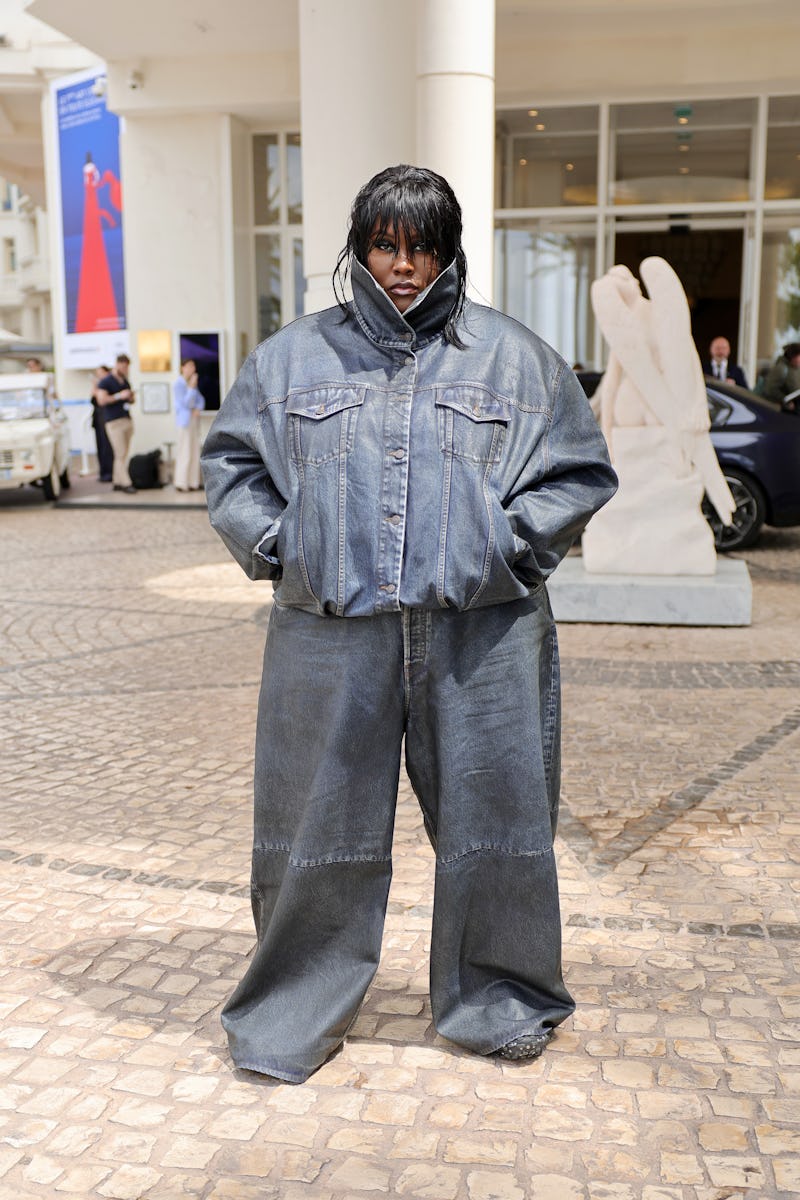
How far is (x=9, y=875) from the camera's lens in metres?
4.13

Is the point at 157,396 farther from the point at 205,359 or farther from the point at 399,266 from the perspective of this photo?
the point at 399,266

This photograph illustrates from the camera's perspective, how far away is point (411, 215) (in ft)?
8.48

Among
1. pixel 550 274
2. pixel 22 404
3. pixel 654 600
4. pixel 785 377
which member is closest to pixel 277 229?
→ pixel 550 274

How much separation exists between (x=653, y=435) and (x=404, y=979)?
5.83m

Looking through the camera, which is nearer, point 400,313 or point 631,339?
point 400,313

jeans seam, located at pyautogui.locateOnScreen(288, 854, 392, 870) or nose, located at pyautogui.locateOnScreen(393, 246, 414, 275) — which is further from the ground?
nose, located at pyautogui.locateOnScreen(393, 246, 414, 275)

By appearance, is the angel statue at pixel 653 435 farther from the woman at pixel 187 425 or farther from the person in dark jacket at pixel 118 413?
the person in dark jacket at pixel 118 413

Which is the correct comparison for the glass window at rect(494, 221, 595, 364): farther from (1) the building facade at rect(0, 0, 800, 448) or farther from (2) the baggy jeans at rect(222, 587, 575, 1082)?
(2) the baggy jeans at rect(222, 587, 575, 1082)

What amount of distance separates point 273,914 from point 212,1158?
51 cm

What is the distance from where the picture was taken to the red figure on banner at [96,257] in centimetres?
2303

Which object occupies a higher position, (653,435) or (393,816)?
(653,435)

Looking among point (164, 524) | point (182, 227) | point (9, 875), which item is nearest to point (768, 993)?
point (9, 875)

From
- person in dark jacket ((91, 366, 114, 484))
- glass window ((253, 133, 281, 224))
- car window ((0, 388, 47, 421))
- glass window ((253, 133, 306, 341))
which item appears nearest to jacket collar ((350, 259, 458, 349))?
car window ((0, 388, 47, 421))

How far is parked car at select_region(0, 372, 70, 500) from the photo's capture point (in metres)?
16.2
